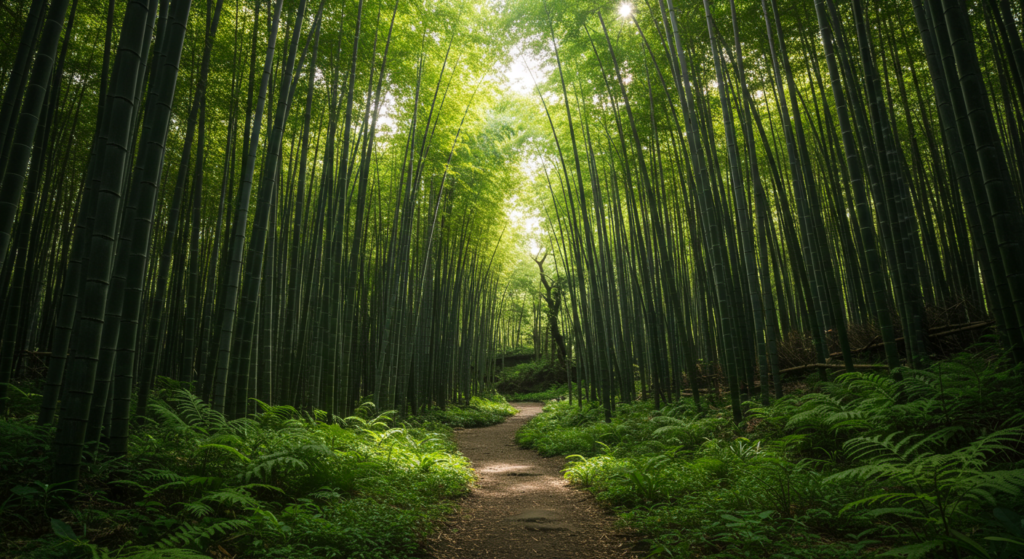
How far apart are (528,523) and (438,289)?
6.70m

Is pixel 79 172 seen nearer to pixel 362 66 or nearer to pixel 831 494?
pixel 362 66

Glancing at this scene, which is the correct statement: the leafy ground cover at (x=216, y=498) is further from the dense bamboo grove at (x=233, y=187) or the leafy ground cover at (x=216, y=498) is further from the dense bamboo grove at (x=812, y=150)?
the dense bamboo grove at (x=812, y=150)

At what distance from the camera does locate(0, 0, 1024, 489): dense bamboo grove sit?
211 cm

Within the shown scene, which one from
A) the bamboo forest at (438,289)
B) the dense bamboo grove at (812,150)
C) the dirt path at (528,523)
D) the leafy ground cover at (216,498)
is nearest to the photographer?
the leafy ground cover at (216,498)

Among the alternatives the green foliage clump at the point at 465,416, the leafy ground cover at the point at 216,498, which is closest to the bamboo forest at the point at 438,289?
the leafy ground cover at the point at 216,498

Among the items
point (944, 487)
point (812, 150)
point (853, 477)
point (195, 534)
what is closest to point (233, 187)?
point (195, 534)

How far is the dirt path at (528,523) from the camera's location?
2.34 meters

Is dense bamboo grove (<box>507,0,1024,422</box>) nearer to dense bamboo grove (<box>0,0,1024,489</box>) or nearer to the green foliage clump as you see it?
dense bamboo grove (<box>0,0,1024,489</box>)

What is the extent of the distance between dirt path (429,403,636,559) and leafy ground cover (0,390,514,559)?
0.20m

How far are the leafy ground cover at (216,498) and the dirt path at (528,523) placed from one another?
20 centimetres

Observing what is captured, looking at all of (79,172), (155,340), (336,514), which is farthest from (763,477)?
(79,172)

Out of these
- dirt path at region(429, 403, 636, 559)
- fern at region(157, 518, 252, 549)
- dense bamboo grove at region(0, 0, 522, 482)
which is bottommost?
dirt path at region(429, 403, 636, 559)

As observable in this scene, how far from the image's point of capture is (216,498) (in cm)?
199

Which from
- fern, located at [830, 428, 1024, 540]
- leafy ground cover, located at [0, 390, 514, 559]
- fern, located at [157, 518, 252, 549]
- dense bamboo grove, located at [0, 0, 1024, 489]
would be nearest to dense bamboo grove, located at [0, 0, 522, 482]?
dense bamboo grove, located at [0, 0, 1024, 489]
